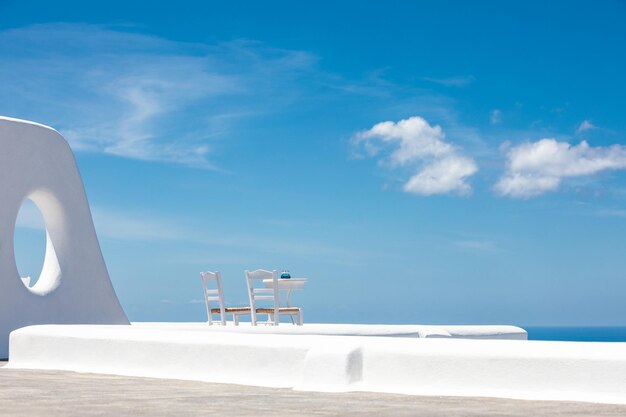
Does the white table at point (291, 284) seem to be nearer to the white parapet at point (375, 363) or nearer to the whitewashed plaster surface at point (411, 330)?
the whitewashed plaster surface at point (411, 330)

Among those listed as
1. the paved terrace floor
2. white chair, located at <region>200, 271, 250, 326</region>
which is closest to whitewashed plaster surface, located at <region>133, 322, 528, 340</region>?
white chair, located at <region>200, 271, 250, 326</region>

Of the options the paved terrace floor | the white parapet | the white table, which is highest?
the white table

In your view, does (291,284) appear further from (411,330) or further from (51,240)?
(51,240)

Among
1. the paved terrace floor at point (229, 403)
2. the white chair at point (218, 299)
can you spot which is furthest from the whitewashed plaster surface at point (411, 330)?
the paved terrace floor at point (229, 403)

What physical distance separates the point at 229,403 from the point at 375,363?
4.94 feet

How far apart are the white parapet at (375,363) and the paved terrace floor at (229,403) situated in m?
0.28

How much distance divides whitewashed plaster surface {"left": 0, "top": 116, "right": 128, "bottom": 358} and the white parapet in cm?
402

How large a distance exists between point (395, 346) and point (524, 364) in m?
1.08

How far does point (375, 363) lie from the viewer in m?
7.28

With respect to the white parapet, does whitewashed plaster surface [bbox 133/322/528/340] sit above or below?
above

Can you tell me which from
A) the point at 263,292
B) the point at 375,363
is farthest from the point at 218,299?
the point at 375,363

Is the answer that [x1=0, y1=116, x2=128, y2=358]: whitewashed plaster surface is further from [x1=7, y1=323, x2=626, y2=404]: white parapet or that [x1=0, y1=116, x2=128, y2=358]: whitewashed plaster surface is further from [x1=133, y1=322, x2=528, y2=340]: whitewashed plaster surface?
[x1=7, y1=323, x2=626, y2=404]: white parapet

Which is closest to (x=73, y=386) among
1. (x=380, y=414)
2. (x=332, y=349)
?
(x=332, y=349)

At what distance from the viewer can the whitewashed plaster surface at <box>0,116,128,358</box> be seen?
13133mm
